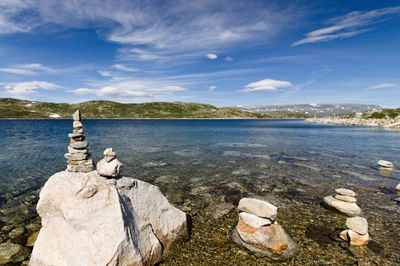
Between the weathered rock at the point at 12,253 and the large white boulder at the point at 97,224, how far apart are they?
234cm

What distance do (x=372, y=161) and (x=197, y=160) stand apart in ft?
101

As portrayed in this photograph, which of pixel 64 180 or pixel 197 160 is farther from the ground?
pixel 64 180

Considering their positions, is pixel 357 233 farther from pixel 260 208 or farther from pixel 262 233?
pixel 260 208

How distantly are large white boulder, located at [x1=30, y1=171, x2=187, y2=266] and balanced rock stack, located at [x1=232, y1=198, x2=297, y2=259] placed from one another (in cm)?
436

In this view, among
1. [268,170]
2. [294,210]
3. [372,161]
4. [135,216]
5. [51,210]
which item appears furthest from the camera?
[372,161]

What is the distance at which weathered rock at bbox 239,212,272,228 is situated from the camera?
11320mm

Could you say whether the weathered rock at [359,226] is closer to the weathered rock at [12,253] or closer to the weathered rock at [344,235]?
the weathered rock at [344,235]

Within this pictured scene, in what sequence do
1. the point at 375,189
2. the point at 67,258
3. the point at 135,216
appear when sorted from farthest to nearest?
the point at 375,189 < the point at 135,216 < the point at 67,258

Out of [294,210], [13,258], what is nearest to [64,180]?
[13,258]

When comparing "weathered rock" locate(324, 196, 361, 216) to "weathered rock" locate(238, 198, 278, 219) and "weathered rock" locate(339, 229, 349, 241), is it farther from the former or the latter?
"weathered rock" locate(238, 198, 278, 219)

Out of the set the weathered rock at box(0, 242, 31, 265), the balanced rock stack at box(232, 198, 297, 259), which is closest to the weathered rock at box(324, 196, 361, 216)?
the balanced rock stack at box(232, 198, 297, 259)

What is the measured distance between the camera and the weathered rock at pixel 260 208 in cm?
1131

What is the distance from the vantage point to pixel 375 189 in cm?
2039

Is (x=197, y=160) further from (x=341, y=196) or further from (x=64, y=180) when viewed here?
(x=64, y=180)
